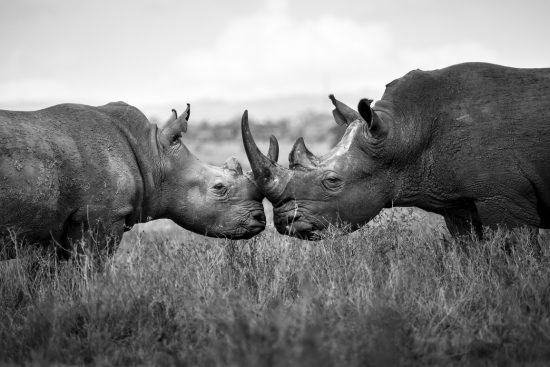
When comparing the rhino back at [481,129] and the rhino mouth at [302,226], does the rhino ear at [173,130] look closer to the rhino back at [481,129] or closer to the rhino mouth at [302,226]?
the rhino mouth at [302,226]

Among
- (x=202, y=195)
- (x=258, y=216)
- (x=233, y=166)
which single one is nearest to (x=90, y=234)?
(x=202, y=195)

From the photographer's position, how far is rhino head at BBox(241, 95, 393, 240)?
768 cm

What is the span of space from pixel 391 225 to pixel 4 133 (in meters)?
3.68

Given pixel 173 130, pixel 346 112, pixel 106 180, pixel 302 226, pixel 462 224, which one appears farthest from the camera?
pixel 173 130

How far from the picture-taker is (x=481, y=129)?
699 cm

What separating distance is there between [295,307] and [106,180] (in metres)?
2.59

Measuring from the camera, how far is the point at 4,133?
656 centimetres

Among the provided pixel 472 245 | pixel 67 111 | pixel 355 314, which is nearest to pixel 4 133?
pixel 67 111

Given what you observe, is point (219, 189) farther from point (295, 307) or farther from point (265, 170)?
point (295, 307)

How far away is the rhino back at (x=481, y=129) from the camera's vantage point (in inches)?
269

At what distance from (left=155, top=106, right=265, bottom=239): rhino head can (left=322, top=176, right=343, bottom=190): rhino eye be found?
3.51 feet

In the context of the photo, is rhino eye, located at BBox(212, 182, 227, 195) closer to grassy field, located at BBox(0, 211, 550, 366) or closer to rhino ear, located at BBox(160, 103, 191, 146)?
rhino ear, located at BBox(160, 103, 191, 146)

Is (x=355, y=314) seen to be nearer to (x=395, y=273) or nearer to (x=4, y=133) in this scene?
(x=395, y=273)

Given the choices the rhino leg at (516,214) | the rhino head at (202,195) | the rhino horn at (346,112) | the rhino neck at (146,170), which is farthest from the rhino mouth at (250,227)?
the rhino leg at (516,214)
